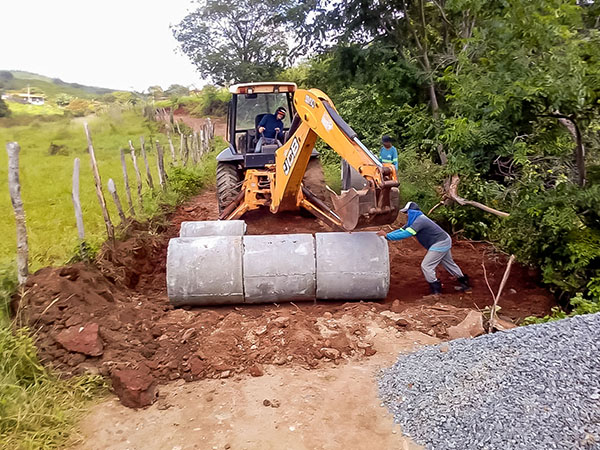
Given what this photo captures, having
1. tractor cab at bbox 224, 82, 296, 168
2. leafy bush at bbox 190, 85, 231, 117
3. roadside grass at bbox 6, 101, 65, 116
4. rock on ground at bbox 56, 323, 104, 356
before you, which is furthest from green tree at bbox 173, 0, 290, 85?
rock on ground at bbox 56, 323, 104, 356

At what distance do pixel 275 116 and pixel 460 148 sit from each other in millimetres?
3441

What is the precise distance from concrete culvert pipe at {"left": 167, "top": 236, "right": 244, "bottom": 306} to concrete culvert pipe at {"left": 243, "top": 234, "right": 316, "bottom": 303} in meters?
Answer: 0.12

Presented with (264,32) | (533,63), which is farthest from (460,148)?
(264,32)

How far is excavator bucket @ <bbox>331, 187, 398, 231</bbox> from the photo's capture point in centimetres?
520

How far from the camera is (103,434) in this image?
3.79m

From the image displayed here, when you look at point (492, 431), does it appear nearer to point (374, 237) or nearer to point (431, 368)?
point (431, 368)

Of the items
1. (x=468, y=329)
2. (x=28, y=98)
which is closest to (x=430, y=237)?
(x=468, y=329)

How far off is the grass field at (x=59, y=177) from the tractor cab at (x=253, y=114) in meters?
2.49

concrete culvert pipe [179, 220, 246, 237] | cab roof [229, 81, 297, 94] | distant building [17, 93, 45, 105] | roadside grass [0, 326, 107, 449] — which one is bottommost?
roadside grass [0, 326, 107, 449]

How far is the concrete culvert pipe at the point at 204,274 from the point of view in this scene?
19.2 feet

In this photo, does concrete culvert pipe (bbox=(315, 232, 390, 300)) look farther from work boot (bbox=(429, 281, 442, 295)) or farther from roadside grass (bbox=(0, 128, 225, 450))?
roadside grass (bbox=(0, 128, 225, 450))

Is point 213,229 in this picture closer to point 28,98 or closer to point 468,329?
point 468,329

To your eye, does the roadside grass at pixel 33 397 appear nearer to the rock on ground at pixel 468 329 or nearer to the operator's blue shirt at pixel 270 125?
the rock on ground at pixel 468 329

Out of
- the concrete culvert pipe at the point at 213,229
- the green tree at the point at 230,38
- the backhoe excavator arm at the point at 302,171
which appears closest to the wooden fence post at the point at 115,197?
the concrete culvert pipe at the point at 213,229
